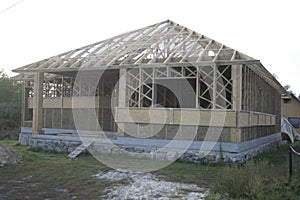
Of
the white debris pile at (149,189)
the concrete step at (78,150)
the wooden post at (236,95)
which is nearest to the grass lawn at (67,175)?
the concrete step at (78,150)

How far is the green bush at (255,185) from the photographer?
6.29 metres

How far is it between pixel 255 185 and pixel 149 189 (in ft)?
9.99

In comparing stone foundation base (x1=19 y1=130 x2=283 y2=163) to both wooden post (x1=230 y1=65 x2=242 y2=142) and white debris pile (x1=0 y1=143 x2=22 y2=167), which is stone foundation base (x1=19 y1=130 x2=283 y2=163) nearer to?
wooden post (x1=230 y1=65 x2=242 y2=142)

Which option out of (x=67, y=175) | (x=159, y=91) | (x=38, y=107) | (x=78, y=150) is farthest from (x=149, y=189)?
(x=159, y=91)

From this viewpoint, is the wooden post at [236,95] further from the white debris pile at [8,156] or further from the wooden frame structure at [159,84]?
the white debris pile at [8,156]

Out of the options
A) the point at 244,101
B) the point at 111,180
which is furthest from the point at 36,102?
the point at 244,101

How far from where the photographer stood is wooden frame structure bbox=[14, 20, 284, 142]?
500 inches

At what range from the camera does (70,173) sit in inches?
414

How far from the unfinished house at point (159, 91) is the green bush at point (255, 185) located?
16.3 feet

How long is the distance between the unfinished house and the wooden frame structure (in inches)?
1.5

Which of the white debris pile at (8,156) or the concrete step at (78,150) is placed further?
the concrete step at (78,150)

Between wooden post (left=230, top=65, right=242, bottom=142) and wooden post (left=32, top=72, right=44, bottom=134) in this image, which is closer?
wooden post (left=230, top=65, right=242, bottom=142)

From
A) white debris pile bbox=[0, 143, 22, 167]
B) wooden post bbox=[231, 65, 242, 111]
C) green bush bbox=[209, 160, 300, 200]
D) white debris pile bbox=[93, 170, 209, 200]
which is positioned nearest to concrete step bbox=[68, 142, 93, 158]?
white debris pile bbox=[0, 143, 22, 167]

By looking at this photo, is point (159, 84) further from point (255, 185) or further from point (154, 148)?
point (255, 185)
